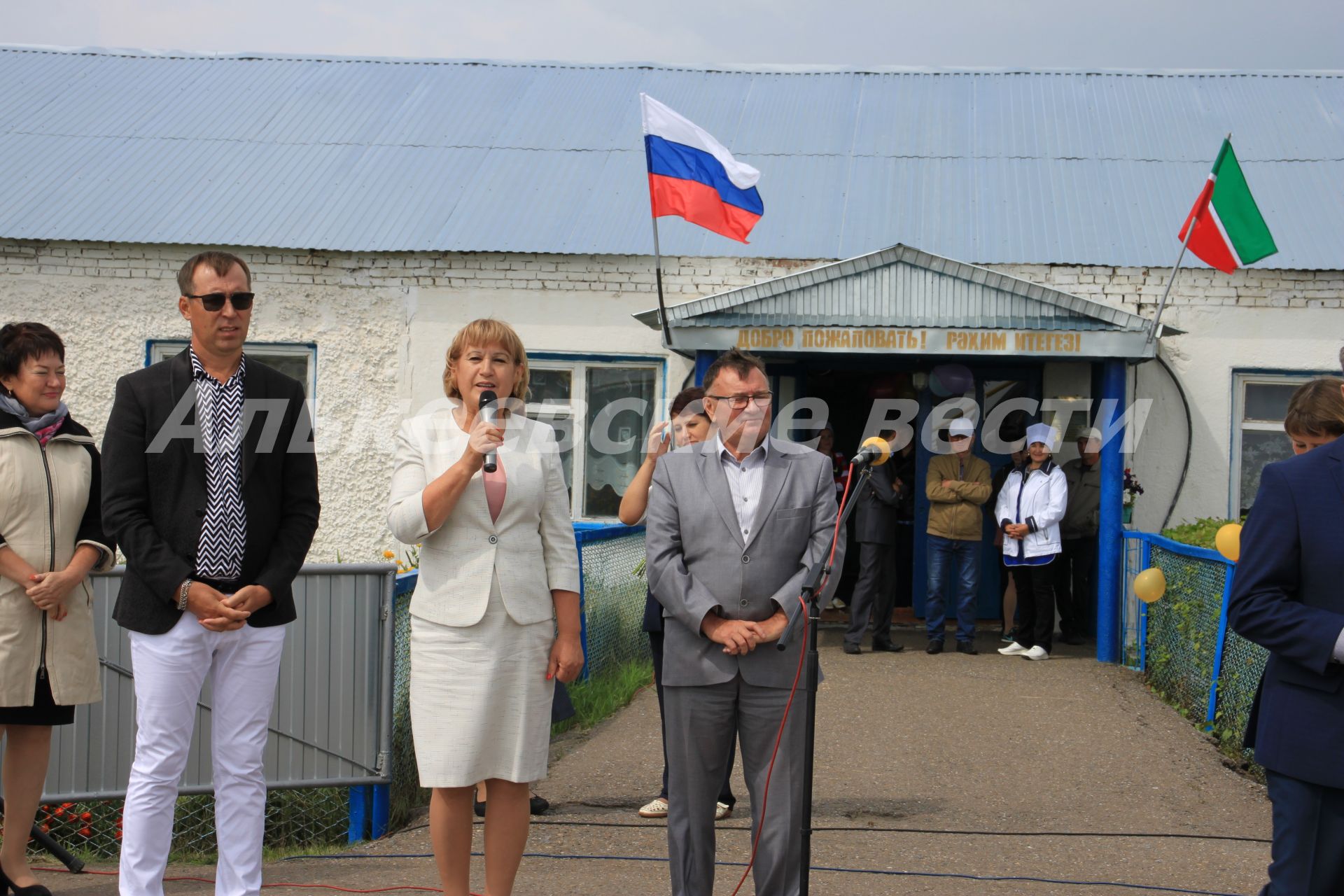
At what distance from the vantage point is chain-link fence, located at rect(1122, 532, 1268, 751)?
22.2 feet

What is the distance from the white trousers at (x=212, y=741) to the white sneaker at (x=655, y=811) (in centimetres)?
213

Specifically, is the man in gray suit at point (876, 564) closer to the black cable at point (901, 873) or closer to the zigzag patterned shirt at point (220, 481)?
the black cable at point (901, 873)

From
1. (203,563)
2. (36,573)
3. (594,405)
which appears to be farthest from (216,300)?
(594,405)

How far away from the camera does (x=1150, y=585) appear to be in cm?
821

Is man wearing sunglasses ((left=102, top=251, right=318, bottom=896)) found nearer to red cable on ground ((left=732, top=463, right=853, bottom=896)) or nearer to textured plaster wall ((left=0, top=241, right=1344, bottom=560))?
red cable on ground ((left=732, top=463, right=853, bottom=896))

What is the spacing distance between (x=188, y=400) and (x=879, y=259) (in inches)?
252

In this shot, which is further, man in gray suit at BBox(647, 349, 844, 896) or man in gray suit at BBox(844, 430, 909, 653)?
man in gray suit at BBox(844, 430, 909, 653)

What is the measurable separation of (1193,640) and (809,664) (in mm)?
4728

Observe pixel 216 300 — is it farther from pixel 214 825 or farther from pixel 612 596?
pixel 612 596

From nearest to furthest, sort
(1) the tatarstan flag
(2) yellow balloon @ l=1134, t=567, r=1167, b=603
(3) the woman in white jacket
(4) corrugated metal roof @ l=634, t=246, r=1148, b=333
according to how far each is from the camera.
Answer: (2) yellow balloon @ l=1134, t=567, r=1167, b=603, (1) the tatarstan flag, (4) corrugated metal roof @ l=634, t=246, r=1148, b=333, (3) the woman in white jacket

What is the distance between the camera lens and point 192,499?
374 centimetres

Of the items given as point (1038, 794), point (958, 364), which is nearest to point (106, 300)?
point (958, 364)

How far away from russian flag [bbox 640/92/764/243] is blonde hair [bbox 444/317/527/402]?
5083 millimetres

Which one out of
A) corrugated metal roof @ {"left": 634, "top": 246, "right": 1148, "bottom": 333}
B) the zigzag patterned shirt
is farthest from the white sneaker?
corrugated metal roof @ {"left": 634, "top": 246, "right": 1148, "bottom": 333}
